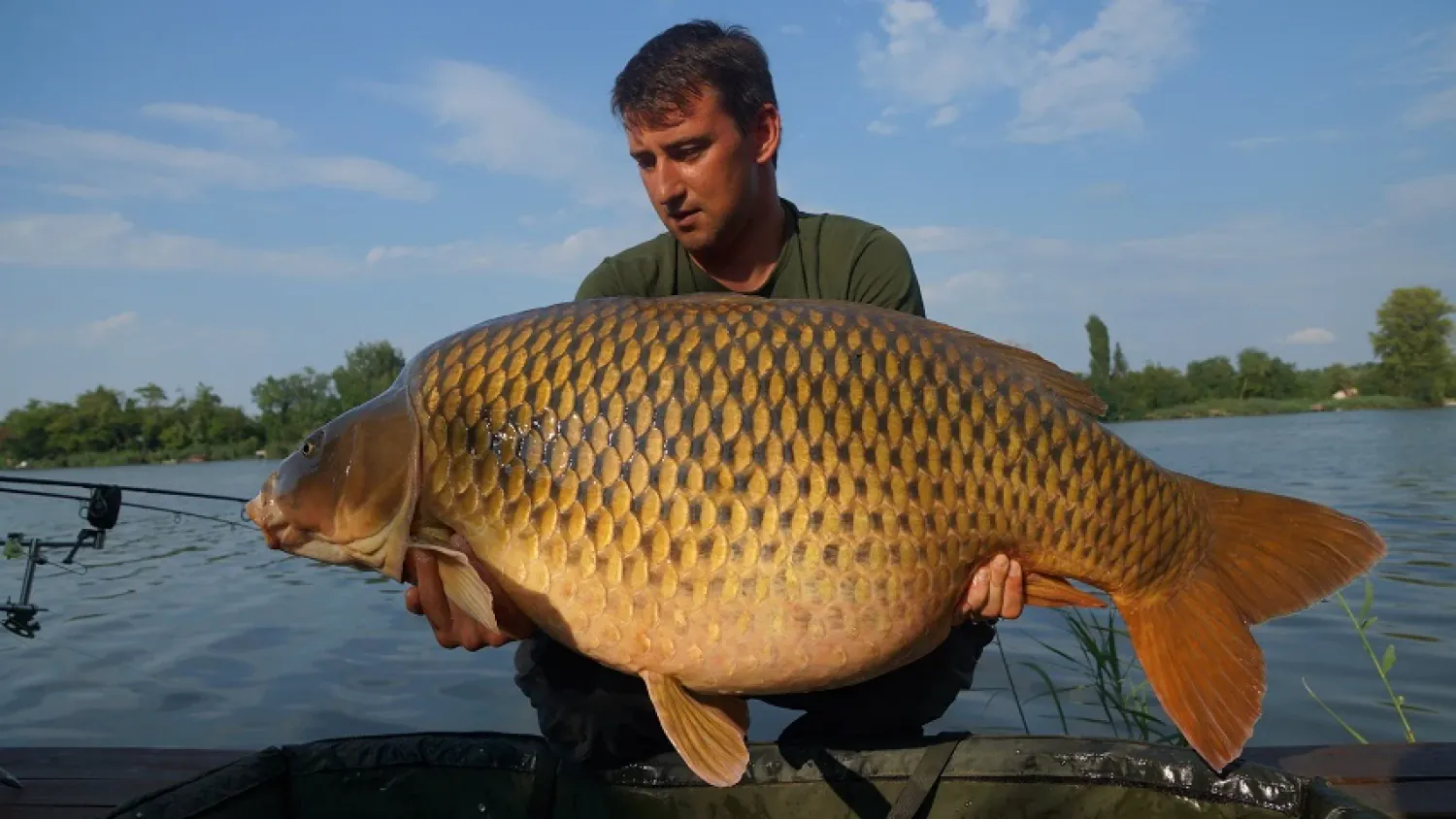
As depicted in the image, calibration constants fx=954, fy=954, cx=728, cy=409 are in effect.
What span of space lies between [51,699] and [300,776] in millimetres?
3686

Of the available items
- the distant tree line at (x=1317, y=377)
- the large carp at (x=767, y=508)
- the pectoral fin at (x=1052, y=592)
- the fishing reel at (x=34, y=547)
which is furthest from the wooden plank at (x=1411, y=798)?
the distant tree line at (x=1317, y=377)

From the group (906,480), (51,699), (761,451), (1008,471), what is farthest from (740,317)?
(51,699)

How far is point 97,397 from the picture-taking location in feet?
130

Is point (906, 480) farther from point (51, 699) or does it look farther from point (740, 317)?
point (51, 699)

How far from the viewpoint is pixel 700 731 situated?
4.44 feet

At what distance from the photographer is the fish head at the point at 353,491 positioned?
1348mm

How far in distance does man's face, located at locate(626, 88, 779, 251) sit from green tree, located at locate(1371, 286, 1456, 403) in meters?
39.9

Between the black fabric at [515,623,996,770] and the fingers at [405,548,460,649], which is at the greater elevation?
the fingers at [405,548,460,649]

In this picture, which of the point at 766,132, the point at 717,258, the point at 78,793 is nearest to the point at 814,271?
the point at 717,258

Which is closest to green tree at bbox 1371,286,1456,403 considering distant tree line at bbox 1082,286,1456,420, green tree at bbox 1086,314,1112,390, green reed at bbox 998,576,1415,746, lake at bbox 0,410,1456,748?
distant tree line at bbox 1082,286,1456,420

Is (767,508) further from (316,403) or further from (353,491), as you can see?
(316,403)

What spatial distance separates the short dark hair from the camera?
1815 mm

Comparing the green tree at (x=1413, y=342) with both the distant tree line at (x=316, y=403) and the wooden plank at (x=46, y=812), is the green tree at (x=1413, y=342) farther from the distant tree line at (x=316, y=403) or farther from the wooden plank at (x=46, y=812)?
the wooden plank at (x=46, y=812)

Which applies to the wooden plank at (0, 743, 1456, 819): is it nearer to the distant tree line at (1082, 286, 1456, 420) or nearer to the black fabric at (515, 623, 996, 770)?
the black fabric at (515, 623, 996, 770)
